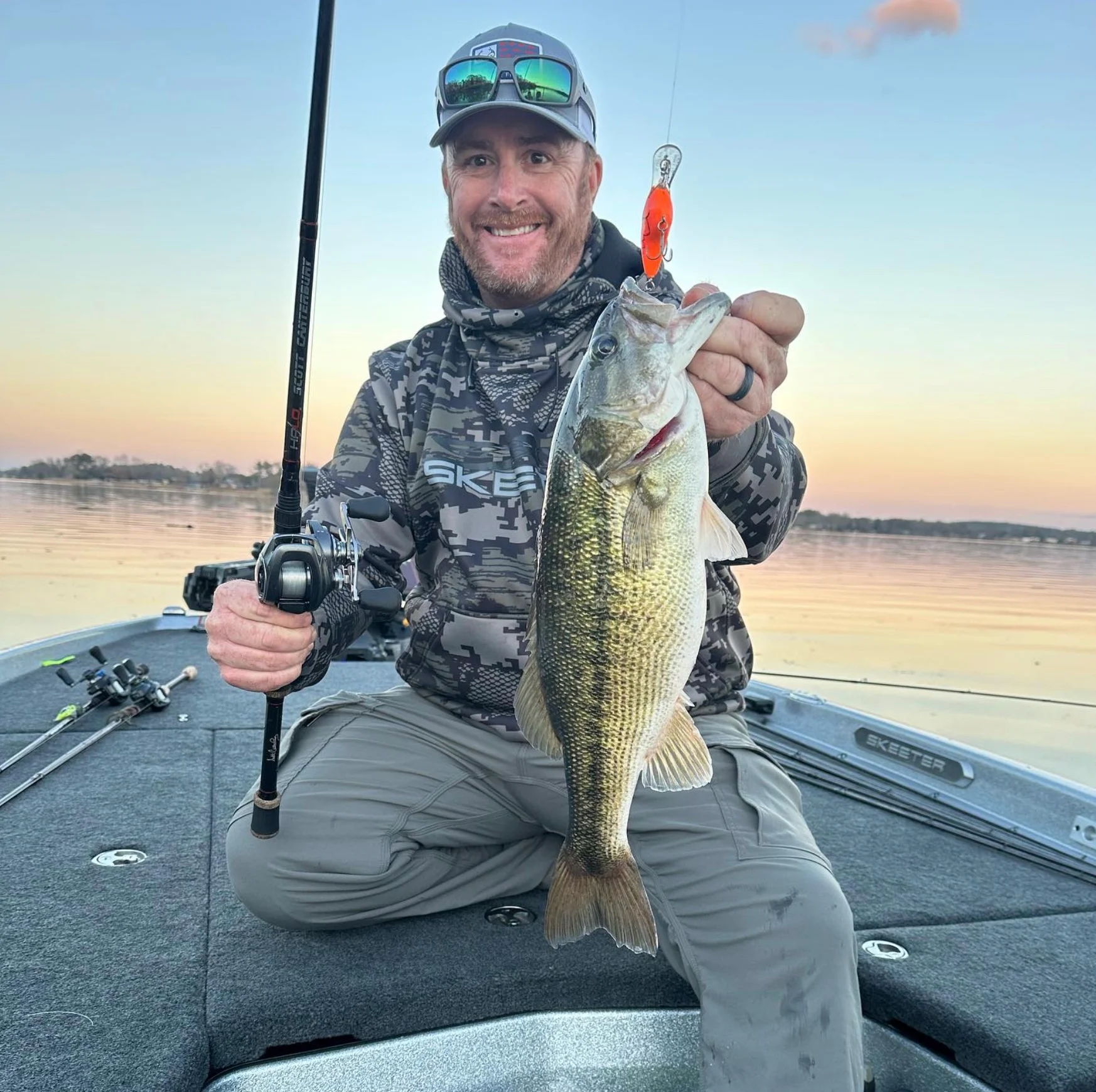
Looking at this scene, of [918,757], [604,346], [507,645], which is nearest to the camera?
[604,346]

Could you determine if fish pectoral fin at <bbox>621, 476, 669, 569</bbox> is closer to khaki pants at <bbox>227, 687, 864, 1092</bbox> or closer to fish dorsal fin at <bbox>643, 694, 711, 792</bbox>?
fish dorsal fin at <bbox>643, 694, 711, 792</bbox>

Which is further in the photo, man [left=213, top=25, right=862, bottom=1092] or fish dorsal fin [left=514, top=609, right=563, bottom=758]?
fish dorsal fin [left=514, top=609, right=563, bottom=758]

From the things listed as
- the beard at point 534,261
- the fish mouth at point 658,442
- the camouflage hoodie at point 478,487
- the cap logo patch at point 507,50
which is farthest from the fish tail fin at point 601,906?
the cap logo patch at point 507,50

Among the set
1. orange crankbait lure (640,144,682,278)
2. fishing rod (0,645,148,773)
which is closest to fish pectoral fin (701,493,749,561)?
orange crankbait lure (640,144,682,278)

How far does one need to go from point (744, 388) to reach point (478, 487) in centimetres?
107

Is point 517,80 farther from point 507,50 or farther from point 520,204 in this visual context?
point 520,204

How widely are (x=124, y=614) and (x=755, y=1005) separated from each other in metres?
17.1

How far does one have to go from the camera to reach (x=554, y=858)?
269 centimetres

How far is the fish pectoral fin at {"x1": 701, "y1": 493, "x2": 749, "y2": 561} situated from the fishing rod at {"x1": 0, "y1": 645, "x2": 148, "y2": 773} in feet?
11.0

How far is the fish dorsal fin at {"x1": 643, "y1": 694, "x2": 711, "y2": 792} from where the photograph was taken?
196cm

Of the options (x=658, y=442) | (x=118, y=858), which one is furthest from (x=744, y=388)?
(x=118, y=858)

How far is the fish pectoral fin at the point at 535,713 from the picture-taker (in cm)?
202

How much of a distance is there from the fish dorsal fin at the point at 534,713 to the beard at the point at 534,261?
55.1 inches

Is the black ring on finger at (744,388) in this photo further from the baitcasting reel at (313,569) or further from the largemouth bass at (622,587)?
the baitcasting reel at (313,569)
